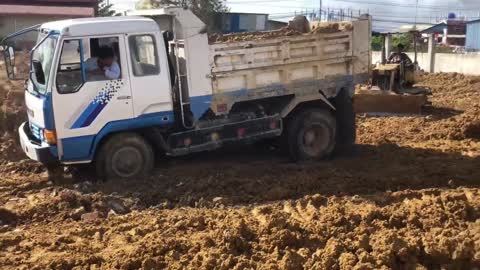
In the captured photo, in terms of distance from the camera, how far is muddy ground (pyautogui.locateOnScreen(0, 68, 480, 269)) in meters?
5.16

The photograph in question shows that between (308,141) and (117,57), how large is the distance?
11.0 feet

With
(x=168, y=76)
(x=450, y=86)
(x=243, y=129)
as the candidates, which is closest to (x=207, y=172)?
(x=243, y=129)

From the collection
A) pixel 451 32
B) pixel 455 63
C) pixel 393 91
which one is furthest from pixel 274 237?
pixel 451 32

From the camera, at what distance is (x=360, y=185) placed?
798cm

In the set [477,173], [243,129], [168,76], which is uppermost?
[168,76]

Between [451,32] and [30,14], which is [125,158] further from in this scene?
[451,32]

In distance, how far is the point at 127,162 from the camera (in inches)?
324

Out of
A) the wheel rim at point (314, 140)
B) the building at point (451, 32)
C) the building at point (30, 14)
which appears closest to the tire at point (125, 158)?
the wheel rim at point (314, 140)

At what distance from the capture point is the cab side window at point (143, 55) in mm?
7918

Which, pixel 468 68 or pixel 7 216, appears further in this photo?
pixel 468 68

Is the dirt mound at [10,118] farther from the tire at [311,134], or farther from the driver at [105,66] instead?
the tire at [311,134]

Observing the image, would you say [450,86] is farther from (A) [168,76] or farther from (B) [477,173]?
(A) [168,76]

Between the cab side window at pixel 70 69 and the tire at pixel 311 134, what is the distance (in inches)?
132

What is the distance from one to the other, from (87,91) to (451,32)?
4897 centimetres
